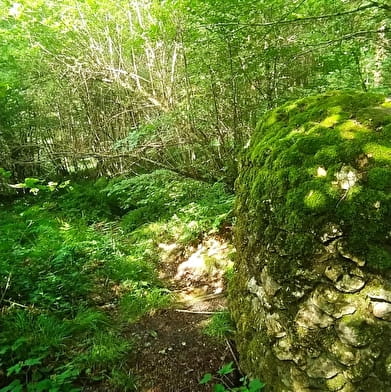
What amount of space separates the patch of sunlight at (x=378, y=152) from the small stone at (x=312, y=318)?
2.84 ft

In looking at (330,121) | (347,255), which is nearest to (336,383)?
(347,255)

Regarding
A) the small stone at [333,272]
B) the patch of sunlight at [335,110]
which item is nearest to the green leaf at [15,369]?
the small stone at [333,272]

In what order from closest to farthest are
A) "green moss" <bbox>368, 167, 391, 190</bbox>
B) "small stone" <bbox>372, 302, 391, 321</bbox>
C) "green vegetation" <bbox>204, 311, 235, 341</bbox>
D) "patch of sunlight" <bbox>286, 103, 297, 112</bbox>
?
"small stone" <bbox>372, 302, 391, 321</bbox> < "green moss" <bbox>368, 167, 391, 190</bbox> < "patch of sunlight" <bbox>286, 103, 297, 112</bbox> < "green vegetation" <bbox>204, 311, 235, 341</bbox>

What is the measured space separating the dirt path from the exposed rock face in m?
0.44

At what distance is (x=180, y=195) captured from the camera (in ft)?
19.1

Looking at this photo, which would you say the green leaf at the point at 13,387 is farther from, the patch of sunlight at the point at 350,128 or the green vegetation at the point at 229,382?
the patch of sunlight at the point at 350,128

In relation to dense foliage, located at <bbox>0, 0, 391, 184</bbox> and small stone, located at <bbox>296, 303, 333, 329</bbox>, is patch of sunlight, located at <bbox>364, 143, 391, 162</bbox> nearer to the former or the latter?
small stone, located at <bbox>296, 303, 333, 329</bbox>

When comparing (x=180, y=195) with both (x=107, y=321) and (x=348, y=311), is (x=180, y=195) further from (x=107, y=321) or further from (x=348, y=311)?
(x=348, y=311)

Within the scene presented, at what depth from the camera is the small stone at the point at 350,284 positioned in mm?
1573

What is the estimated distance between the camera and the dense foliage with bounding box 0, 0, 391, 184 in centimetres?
369

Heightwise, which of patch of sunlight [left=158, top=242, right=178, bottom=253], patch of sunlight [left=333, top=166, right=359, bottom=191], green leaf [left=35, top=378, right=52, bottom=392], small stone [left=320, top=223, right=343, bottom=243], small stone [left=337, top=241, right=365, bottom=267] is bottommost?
patch of sunlight [left=158, top=242, right=178, bottom=253]

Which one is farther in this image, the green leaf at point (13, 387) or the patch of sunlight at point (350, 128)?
the green leaf at point (13, 387)

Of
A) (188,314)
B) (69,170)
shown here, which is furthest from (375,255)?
(69,170)

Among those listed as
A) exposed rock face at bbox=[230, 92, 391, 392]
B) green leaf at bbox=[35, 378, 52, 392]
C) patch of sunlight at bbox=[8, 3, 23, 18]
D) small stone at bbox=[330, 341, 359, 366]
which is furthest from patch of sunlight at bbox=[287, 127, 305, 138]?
patch of sunlight at bbox=[8, 3, 23, 18]
